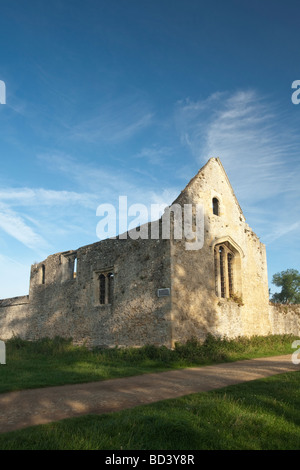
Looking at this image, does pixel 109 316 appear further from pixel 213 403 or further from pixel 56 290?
pixel 213 403

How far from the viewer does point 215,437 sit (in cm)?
479

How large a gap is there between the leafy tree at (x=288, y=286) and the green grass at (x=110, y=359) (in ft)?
121

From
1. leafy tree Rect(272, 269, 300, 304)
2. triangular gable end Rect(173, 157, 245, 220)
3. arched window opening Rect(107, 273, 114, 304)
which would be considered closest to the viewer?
triangular gable end Rect(173, 157, 245, 220)

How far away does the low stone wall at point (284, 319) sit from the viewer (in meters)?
22.2

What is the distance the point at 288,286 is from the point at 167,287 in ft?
149

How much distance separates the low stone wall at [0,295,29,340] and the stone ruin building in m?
0.40

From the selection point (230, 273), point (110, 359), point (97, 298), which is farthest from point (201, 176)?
point (110, 359)

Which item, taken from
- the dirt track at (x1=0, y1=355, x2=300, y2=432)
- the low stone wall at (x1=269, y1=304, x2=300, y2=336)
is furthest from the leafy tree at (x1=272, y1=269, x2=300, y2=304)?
the dirt track at (x1=0, y1=355, x2=300, y2=432)

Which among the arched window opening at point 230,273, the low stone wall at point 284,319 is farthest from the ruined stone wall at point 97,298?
the low stone wall at point 284,319

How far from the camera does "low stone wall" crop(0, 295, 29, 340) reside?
24516mm

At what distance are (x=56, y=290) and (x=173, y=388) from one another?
585 inches

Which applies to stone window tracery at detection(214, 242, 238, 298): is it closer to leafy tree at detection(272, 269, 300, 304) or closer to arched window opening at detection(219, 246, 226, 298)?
arched window opening at detection(219, 246, 226, 298)

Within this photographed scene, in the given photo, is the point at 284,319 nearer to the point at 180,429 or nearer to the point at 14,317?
the point at 14,317
